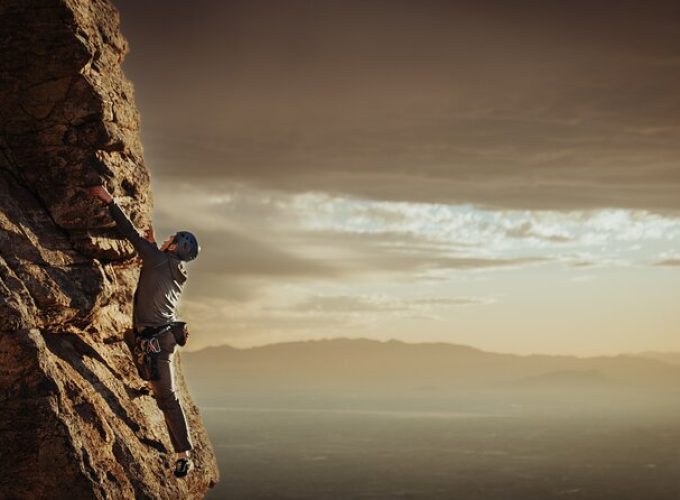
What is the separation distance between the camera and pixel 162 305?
16641 millimetres

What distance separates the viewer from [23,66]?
54.1 feet

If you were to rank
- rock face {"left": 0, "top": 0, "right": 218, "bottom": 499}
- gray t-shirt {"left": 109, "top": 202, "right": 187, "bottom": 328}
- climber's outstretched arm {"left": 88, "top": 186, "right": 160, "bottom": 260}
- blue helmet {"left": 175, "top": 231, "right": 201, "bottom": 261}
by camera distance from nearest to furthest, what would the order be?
rock face {"left": 0, "top": 0, "right": 218, "bottom": 499}, climber's outstretched arm {"left": 88, "top": 186, "right": 160, "bottom": 260}, gray t-shirt {"left": 109, "top": 202, "right": 187, "bottom": 328}, blue helmet {"left": 175, "top": 231, "right": 201, "bottom": 261}

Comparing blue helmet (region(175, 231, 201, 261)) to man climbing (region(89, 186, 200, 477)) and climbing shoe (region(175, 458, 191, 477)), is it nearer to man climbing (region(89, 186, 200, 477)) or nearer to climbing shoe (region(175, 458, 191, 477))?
man climbing (region(89, 186, 200, 477))

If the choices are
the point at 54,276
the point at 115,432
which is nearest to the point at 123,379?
the point at 115,432

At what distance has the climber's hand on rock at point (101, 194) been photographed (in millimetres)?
16375

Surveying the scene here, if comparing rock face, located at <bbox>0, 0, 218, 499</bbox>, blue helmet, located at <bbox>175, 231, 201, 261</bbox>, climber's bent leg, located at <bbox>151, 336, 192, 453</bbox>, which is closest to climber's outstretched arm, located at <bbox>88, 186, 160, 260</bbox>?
rock face, located at <bbox>0, 0, 218, 499</bbox>

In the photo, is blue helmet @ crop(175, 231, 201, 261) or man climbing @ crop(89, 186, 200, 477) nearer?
man climbing @ crop(89, 186, 200, 477)

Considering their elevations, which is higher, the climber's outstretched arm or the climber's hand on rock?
the climber's hand on rock

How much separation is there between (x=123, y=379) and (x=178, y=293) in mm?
2151

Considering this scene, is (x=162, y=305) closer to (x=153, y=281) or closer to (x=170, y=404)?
(x=153, y=281)

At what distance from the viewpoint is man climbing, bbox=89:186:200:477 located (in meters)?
16.4

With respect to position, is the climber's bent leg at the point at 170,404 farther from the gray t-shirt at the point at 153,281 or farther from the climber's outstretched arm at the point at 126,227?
the climber's outstretched arm at the point at 126,227

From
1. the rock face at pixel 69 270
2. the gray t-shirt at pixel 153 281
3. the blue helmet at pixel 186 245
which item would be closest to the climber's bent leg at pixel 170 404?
the rock face at pixel 69 270

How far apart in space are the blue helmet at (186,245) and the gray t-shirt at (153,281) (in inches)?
7.2
